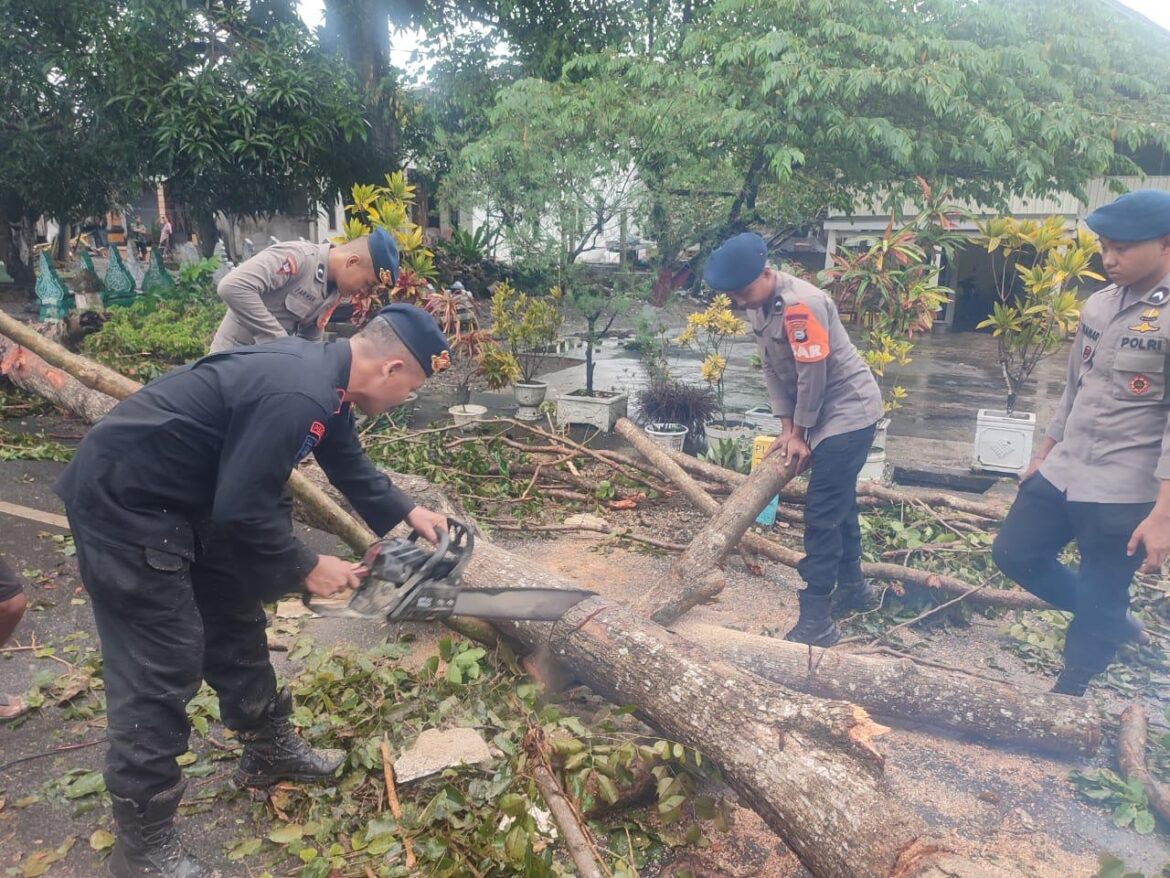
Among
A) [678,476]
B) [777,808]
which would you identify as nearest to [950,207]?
[678,476]

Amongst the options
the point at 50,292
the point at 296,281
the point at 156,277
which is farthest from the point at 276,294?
the point at 156,277

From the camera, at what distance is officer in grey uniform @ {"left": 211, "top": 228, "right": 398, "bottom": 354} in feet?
12.2

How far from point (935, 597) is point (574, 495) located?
2.37m

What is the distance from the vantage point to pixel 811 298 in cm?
348

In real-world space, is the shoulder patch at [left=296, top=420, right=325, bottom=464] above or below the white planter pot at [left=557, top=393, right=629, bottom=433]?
above

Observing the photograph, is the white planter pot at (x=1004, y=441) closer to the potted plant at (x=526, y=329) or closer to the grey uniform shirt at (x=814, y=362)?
the grey uniform shirt at (x=814, y=362)

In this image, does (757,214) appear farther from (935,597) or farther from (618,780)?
(618,780)

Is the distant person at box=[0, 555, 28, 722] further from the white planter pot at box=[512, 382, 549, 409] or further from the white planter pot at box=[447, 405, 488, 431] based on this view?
the white planter pot at box=[512, 382, 549, 409]

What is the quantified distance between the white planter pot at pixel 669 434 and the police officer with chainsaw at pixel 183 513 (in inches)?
178

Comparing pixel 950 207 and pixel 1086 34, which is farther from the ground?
pixel 1086 34

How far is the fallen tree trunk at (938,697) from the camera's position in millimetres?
2840

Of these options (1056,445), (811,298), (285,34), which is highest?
(285,34)

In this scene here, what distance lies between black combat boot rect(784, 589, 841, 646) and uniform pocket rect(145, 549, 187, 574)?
8.38 feet

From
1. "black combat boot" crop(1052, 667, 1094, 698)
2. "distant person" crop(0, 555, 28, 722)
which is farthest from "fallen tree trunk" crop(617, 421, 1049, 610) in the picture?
"distant person" crop(0, 555, 28, 722)
